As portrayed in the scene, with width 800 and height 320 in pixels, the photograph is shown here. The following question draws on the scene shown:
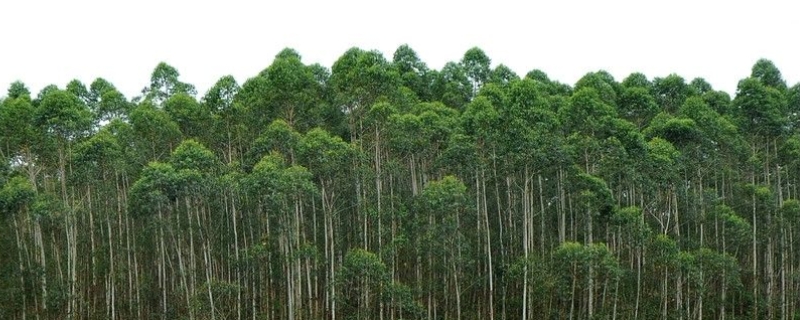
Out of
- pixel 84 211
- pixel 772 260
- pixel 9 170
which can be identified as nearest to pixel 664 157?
pixel 772 260

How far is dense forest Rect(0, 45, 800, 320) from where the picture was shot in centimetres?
2830

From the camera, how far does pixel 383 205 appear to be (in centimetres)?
3050

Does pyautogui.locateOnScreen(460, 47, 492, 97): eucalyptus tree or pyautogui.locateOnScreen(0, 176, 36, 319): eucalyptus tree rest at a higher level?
pyautogui.locateOnScreen(460, 47, 492, 97): eucalyptus tree

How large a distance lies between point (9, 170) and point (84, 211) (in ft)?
11.1

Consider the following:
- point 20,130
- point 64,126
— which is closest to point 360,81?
point 64,126

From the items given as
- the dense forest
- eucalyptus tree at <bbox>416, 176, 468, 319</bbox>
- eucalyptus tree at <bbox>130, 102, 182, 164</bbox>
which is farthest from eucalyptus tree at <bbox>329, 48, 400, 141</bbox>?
eucalyptus tree at <bbox>130, 102, 182, 164</bbox>

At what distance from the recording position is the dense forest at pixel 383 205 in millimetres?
28297

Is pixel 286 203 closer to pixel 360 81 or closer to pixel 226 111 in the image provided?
pixel 226 111

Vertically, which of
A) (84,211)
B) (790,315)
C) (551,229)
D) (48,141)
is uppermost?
(48,141)

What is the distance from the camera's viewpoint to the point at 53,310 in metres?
29.4

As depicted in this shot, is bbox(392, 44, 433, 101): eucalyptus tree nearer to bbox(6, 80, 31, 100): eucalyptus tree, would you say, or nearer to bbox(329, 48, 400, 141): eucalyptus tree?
bbox(329, 48, 400, 141): eucalyptus tree

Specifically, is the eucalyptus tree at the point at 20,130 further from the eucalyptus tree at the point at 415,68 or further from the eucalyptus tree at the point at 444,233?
the eucalyptus tree at the point at 415,68

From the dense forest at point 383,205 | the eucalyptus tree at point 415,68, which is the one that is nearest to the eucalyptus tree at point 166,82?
the dense forest at point 383,205

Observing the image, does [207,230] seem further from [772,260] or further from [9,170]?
[772,260]
